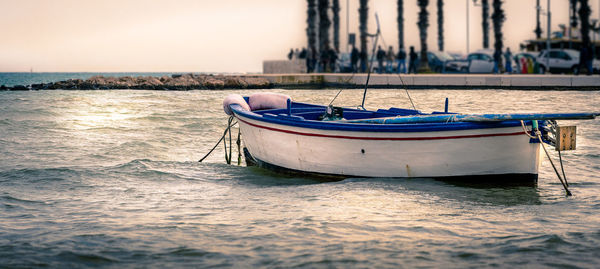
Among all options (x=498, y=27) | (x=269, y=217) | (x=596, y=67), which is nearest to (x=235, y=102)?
(x=269, y=217)

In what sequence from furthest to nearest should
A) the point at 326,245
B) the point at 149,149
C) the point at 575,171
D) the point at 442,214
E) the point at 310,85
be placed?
the point at 310,85 < the point at 149,149 < the point at 575,171 < the point at 442,214 < the point at 326,245

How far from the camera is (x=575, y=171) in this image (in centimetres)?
1102

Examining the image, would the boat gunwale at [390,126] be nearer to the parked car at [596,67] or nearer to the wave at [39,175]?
the wave at [39,175]

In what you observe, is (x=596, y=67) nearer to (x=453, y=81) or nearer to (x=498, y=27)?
(x=498, y=27)

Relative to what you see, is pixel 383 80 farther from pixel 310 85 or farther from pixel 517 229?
pixel 517 229

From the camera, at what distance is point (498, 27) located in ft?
129

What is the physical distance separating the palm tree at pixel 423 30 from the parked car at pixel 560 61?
20.8 ft

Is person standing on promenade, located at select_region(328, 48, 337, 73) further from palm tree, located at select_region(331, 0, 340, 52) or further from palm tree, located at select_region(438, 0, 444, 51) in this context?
palm tree, located at select_region(331, 0, 340, 52)

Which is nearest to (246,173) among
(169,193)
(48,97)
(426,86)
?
(169,193)

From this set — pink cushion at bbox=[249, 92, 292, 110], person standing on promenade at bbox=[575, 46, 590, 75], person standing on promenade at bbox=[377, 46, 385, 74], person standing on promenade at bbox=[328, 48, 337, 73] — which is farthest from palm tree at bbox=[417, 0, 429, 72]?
pink cushion at bbox=[249, 92, 292, 110]

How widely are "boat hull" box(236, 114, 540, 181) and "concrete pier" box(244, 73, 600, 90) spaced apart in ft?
53.4

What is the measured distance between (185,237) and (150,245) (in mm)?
401

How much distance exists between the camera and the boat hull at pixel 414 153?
28.8 feet

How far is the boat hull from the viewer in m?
8.77
